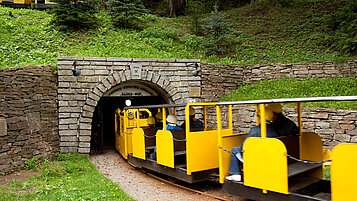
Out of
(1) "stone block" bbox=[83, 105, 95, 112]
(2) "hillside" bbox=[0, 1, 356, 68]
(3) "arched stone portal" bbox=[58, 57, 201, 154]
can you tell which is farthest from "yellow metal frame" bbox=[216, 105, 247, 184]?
(2) "hillside" bbox=[0, 1, 356, 68]

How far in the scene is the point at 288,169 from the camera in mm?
4328

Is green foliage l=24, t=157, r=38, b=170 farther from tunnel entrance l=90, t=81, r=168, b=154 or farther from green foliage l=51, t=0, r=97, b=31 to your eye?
green foliage l=51, t=0, r=97, b=31

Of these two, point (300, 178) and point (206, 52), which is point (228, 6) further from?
point (300, 178)

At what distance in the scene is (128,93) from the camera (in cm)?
1229

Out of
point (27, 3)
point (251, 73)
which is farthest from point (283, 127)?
point (27, 3)

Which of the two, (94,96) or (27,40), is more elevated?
(27,40)

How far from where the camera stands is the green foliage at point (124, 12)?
16.5m

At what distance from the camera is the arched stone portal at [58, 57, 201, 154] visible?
1048cm

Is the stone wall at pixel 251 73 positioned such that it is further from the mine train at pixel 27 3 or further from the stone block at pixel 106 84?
the mine train at pixel 27 3

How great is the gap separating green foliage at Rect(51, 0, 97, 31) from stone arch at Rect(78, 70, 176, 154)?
6083mm

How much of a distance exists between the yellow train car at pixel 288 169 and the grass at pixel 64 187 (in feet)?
8.28

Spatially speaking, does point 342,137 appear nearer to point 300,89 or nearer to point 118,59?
point 300,89

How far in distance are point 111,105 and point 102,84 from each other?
9.28 meters

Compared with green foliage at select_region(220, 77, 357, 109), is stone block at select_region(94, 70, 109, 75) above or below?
above
